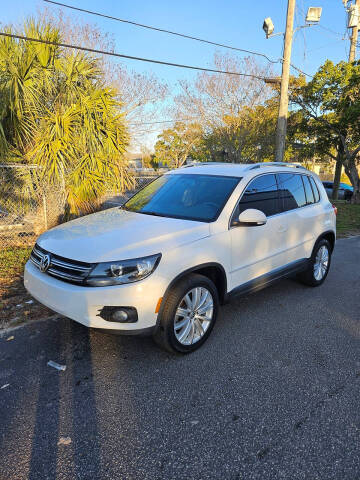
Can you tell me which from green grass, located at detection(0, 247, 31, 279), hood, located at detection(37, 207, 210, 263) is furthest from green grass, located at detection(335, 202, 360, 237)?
green grass, located at detection(0, 247, 31, 279)

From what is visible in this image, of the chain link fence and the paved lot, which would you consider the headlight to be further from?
the chain link fence

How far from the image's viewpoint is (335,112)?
15.5m

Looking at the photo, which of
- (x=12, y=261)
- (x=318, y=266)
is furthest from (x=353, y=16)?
(x=12, y=261)

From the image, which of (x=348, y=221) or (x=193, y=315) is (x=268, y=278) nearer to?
(x=193, y=315)

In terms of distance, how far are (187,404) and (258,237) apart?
192cm

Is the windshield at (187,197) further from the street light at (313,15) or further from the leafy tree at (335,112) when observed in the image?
the leafy tree at (335,112)

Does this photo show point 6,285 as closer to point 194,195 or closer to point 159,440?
point 194,195

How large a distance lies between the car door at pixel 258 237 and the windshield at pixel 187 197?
223 millimetres

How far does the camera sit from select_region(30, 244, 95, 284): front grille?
9.28ft

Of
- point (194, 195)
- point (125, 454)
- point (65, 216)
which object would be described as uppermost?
point (194, 195)

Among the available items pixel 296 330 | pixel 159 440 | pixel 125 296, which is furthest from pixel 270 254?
pixel 159 440

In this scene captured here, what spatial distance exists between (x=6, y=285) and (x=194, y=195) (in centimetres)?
295

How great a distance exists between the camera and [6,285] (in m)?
4.83

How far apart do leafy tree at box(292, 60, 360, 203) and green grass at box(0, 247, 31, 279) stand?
13.7 metres
